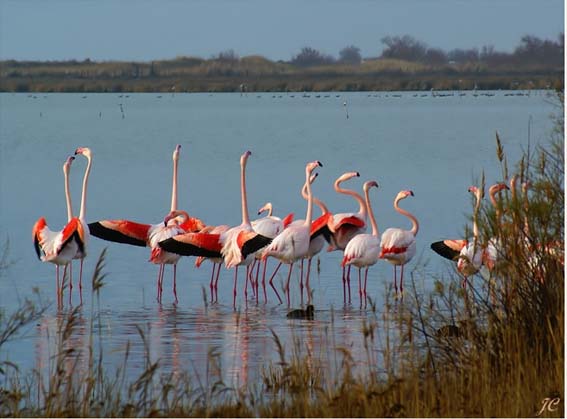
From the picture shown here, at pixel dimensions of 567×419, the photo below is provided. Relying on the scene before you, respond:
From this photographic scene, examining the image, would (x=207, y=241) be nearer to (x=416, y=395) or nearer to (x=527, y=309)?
(x=527, y=309)

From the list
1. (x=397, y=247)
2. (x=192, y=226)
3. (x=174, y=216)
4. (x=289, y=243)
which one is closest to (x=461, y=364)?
(x=289, y=243)

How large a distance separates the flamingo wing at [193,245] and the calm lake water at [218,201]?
1.52ft

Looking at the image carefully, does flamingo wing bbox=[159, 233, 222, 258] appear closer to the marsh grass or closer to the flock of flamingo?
the flock of flamingo

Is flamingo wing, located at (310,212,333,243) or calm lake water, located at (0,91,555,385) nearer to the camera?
calm lake water, located at (0,91,555,385)

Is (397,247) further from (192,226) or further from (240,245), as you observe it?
(192,226)

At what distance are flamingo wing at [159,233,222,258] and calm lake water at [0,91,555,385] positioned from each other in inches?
18.3

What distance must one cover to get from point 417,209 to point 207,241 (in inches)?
286

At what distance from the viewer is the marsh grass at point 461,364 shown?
5504mm

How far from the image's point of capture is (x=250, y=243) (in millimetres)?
11641

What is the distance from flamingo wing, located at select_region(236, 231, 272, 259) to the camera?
38.2 feet

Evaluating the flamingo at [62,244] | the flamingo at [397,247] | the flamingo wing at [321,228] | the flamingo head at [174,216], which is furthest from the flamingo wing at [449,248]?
the flamingo at [62,244]

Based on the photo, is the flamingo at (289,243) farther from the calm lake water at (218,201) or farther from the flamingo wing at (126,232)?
the flamingo wing at (126,232)

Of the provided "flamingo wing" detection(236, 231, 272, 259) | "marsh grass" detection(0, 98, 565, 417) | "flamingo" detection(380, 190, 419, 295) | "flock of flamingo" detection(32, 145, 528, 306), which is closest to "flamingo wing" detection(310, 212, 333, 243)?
"flock of flamingo" detection(32, 145, 528, 306)

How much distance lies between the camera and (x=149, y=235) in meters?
12.5
